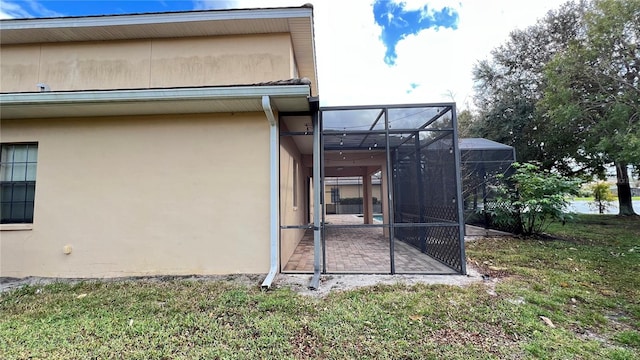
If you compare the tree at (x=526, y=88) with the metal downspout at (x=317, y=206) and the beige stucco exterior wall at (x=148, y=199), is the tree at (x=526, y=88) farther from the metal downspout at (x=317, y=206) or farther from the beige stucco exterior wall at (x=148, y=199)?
the beige stucco exterior wall at (x=148, y=199)

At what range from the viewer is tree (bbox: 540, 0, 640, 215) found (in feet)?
31.7

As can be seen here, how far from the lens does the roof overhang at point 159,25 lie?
193 inches

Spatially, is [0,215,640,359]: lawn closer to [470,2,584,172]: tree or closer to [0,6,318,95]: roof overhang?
[0,6,318,95]: roof overhang

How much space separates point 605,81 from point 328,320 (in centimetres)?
1378

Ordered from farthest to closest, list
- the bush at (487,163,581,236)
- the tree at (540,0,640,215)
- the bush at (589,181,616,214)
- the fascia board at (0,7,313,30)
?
the bush at (589,181,616,214)
the tree at (540,0,640,215)
the bush at (487,163,581,236)
the fascia board at (0,7,313,30)

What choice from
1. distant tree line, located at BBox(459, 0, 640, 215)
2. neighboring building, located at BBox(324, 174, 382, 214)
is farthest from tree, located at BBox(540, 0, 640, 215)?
neighboring building, located at BBox(324, 174, 382, 214)

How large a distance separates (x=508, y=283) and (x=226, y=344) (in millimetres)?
4249

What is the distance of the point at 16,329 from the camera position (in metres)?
3.08

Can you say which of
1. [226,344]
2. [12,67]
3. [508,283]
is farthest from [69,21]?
[508,283]

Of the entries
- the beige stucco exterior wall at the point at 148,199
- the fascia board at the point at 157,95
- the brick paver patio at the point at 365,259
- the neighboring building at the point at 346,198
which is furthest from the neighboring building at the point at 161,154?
the neighboring building at the point at 346,198

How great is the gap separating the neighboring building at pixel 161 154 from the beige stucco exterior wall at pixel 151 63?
0.07 feet

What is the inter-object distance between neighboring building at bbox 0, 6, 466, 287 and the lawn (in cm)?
69

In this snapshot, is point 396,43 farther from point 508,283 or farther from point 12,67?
point 12,67

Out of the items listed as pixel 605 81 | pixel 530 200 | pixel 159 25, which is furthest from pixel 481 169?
pixel 159 25
